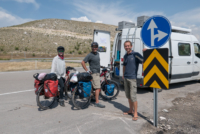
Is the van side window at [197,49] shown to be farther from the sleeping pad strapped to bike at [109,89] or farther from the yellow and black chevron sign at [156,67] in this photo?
the yellow and black chevron sign at [156,67]

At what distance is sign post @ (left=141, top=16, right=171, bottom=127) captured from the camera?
3.31 m

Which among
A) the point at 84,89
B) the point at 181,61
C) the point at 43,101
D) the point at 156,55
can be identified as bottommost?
the point at 43,101

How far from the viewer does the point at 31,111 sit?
14.7 feet

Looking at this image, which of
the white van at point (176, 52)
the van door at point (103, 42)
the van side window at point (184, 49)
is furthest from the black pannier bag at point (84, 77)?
the van side window at point (184, 49)

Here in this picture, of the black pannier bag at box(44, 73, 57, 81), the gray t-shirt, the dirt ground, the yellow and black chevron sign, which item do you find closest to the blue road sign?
the yellow and black chevron sign

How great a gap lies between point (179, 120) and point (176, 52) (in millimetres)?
3535

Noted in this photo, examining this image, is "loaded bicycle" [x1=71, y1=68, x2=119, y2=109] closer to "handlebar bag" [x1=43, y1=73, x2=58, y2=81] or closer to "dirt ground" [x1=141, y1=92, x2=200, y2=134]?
"handlebar bag" [x1=43, y1=73, x2=58, y2=81]

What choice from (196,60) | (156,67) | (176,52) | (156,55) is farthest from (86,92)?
(196,60)

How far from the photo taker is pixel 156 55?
11.2ft

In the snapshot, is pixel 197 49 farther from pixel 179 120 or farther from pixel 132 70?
pixel 132 70

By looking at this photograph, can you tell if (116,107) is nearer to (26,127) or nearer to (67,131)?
(67,131)

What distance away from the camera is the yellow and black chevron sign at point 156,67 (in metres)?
3.34

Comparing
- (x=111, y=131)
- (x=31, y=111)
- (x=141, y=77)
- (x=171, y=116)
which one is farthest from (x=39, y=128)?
(x=141, y=77)

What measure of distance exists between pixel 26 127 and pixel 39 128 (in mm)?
316
